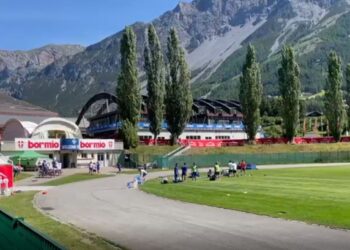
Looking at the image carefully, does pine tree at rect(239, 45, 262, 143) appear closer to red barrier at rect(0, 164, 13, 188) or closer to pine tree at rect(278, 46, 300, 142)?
pine tree at rect(278, 46, 300, 142)

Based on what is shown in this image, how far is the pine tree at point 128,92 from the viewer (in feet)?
302

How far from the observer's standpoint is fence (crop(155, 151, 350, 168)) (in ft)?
283

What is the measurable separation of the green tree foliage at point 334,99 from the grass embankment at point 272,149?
3638 mm

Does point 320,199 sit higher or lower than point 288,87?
lower

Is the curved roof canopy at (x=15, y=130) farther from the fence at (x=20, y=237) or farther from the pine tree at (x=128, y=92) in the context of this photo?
the fence at (x=20, y=237)

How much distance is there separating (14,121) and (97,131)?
1162 inches

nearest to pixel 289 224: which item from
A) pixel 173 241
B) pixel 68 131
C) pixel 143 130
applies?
pixel 173 241

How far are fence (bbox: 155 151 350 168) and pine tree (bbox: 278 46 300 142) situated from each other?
705cm

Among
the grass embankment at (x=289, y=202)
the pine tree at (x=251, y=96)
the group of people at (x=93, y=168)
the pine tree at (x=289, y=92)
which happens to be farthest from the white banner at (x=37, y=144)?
the grass embankment at (x=289, y=202)

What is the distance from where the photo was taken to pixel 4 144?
276ft

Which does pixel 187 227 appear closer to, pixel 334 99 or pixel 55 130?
pixel 55 130

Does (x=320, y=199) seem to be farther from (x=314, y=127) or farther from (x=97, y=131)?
(x=314, y=127)

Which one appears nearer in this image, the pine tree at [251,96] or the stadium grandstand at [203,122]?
the pine tree at [251,96]

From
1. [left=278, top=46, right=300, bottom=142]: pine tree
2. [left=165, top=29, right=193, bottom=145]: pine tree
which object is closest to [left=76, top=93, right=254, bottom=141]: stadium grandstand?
[left=165, top=29, right=193, bottom=145]: pine tree
